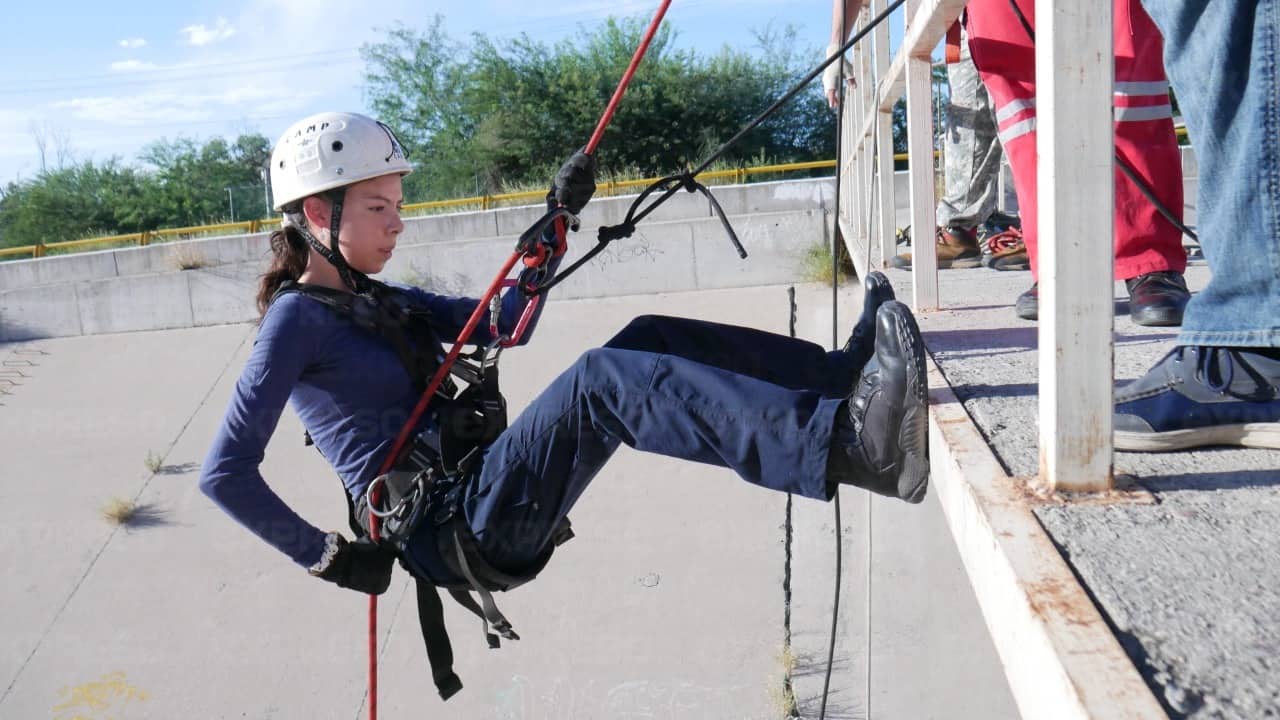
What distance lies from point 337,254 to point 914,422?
5.43 ft

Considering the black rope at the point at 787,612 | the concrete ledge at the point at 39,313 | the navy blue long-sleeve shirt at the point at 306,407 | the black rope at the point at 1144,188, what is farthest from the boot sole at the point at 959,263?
the concrete ledge at the point at 39,313

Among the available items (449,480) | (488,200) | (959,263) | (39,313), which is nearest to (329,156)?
(449,480)

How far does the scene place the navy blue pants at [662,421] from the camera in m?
2.14

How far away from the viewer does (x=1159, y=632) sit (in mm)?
1230

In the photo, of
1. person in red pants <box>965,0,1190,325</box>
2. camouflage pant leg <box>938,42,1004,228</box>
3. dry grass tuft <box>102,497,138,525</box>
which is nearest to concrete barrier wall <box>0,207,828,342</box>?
camouflage pant leg <box>938,42,1004,228</box>

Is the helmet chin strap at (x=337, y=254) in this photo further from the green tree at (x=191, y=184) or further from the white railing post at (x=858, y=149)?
the green tree at (x=191, y=184)

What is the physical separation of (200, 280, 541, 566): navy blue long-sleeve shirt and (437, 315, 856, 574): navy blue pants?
35 centimetres

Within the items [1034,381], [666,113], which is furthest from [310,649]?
[666,113]

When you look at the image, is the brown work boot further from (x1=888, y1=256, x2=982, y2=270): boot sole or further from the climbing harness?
the climbing harness

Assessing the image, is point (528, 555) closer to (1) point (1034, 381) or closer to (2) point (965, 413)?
(2) point (965, 413)

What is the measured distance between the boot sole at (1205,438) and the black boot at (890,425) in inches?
15.5

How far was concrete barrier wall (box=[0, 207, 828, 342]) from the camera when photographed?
997cm

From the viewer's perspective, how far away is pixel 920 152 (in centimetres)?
339

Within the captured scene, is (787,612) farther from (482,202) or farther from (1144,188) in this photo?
(482,202)
